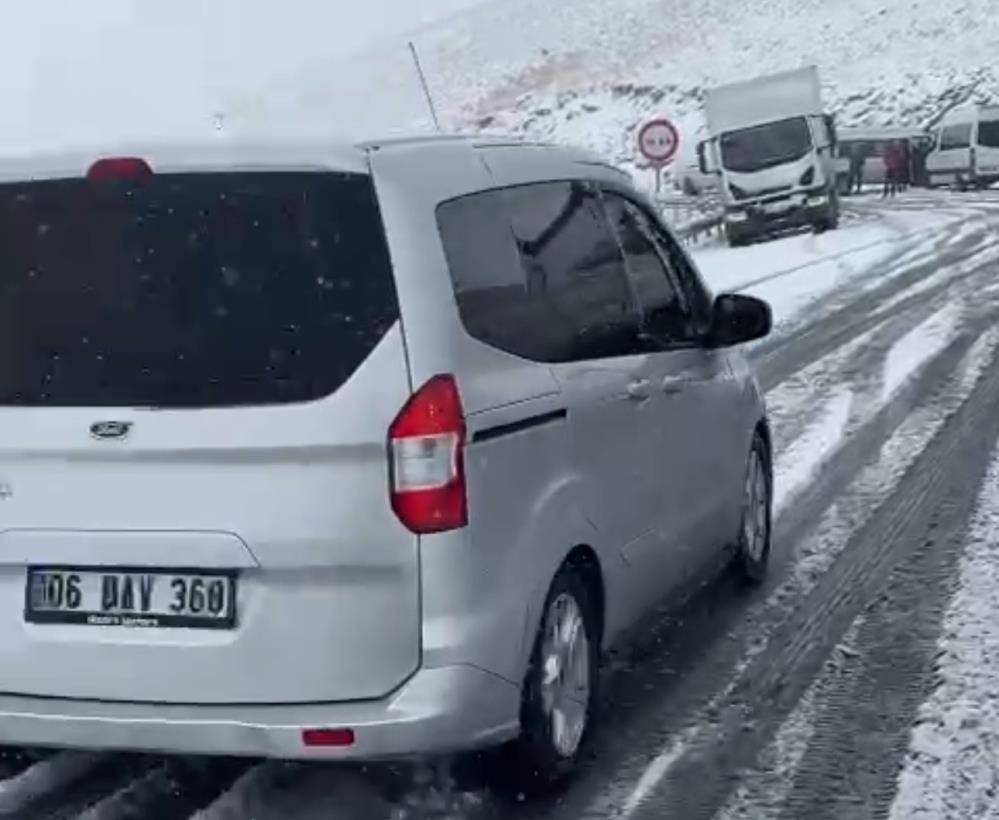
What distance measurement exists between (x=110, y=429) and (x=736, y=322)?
2746 millimetres

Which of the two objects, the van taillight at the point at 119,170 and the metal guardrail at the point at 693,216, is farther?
the metal guardrail at the point at 693,216

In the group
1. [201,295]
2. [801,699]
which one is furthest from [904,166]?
[201,295]

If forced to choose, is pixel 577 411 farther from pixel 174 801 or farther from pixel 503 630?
pixel 174 801

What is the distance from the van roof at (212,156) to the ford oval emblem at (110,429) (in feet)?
2.21

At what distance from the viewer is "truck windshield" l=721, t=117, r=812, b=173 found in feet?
107

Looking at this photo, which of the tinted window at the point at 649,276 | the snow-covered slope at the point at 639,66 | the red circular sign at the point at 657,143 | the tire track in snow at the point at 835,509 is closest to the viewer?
the tire track in snow at the point at 835,509

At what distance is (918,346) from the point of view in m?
16.0

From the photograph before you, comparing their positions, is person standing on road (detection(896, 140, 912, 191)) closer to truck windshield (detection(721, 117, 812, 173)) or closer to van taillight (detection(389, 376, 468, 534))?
truck windshield (detection(721, 117, 812, 173))

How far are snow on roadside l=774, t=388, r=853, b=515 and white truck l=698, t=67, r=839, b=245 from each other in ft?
64.1

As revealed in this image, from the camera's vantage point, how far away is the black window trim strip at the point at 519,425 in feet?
15.4

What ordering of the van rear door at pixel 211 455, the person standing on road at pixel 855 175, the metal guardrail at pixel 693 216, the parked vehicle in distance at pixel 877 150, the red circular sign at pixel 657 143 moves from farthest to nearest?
the parked vehicle in distance at pixel 877 150, the person standing on road at pixel 855 175, the metal guardrail at pixel 693 216, the red circular sign at pixel 657 143, the van rear door at pixel 211 455

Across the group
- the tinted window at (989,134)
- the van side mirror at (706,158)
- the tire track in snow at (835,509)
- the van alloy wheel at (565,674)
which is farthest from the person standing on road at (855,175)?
the van alloy wheel at (565,674)

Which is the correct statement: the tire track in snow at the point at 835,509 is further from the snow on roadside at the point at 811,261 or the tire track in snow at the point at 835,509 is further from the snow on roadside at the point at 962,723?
the snow on roadside at the point at 811,261

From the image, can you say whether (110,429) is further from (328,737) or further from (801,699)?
(801,699)
